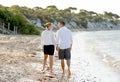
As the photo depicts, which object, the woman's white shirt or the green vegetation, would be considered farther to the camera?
the green vegetation

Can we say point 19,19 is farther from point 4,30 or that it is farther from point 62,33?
point 62,33

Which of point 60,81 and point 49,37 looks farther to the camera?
point 49,37

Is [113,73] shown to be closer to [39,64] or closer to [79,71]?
[79,71]

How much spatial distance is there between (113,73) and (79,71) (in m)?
1.30

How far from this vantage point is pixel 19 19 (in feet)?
157

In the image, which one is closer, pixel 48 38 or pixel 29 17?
pixel 48 38

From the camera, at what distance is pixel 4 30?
42.7m

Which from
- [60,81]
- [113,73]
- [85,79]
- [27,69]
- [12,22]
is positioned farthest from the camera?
[12,22]

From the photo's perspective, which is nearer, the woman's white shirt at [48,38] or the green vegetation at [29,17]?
the woman's white shirt at [48,38]

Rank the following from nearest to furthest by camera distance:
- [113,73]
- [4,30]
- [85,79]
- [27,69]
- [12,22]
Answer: [85,79] → [27,69] → [113,73] → [4,30] → [12,22]

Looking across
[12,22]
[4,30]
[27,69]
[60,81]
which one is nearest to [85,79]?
[60,81]

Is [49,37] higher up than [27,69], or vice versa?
[49,37]

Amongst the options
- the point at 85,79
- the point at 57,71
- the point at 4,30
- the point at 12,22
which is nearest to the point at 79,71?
the point at 57,71

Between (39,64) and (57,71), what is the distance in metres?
1.78
